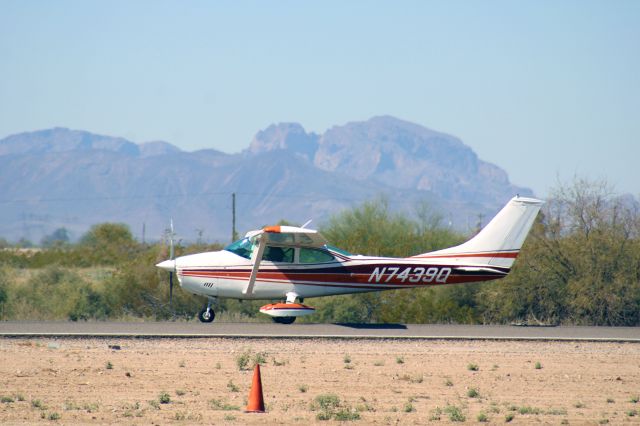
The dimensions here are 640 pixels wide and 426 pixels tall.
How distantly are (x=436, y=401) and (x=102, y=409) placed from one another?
4707 mm

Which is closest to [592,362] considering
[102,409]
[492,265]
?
[492,265]

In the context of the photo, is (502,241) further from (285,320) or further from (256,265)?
(256,265)

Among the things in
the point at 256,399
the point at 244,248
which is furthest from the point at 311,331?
the point at 256,399

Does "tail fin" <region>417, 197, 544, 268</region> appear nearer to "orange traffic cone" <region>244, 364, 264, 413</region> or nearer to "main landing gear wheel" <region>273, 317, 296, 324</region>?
"main landing gear wheel" <region>273, 317, 296, 324</region>

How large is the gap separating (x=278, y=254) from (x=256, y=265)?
591 mm

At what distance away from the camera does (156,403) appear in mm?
13812

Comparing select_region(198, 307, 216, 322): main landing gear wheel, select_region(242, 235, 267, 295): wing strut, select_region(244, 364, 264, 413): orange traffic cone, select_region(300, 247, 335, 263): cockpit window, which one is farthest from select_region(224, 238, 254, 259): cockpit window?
select_region(244, 364, 264, 413): orange traffic cone

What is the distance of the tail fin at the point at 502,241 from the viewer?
2270cm

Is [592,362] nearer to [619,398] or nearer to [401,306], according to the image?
[619,398]

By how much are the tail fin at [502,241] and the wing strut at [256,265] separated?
3.66m

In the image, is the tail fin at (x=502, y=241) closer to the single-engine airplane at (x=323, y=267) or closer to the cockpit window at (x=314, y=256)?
the single-engine airplane at (x=323, y=267)

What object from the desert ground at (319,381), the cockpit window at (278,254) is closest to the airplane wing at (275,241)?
the cockpit window at (278,254)

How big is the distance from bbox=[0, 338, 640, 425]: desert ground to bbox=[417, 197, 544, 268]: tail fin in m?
3.06

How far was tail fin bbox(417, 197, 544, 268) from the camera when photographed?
2270 cm
